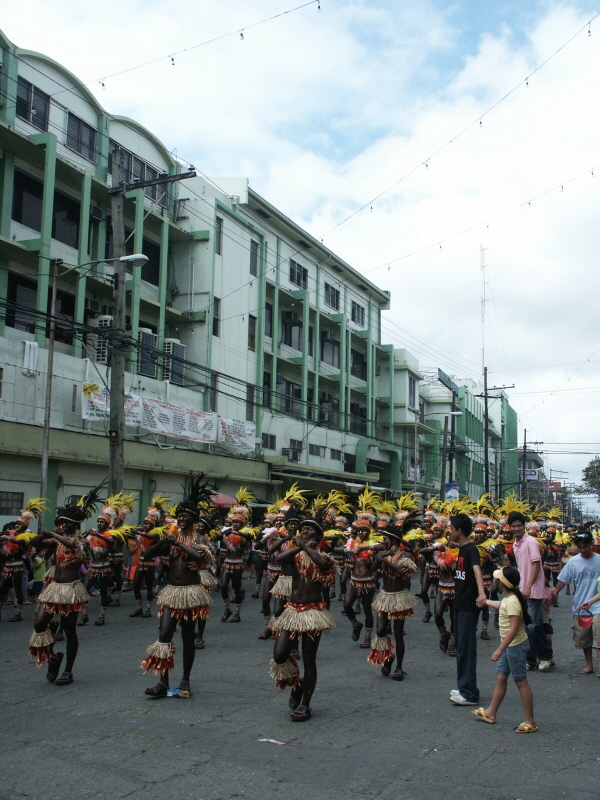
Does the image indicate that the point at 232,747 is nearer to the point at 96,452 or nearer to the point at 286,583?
the point at 286,583

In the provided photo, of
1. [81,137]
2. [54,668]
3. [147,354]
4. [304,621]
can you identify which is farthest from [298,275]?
[304,621]

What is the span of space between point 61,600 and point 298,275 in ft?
115

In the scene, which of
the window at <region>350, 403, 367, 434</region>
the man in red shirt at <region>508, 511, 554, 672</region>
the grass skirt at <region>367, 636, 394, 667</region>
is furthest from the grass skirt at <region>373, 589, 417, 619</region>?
the window at <region>350, 403, 367, 434</region>

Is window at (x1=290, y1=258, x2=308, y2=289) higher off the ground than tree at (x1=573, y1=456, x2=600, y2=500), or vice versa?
window at (x1=290, y1=258, x2=308, y2=289)

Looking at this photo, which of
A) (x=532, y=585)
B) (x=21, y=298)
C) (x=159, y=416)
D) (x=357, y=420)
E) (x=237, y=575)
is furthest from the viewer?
(x=357, y=420)

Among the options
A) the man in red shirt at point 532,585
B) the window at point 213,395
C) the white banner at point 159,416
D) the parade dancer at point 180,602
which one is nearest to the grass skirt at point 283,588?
the parade dancer at point 180,602

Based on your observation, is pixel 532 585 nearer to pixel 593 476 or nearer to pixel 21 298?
pixel 21 298

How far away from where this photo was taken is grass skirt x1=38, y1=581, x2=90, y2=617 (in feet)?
27.2

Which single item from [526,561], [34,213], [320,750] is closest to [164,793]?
[320,750]

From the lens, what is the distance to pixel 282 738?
638 cm

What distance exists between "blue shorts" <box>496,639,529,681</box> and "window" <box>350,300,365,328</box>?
42263mm

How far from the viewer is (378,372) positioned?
52.1 meters

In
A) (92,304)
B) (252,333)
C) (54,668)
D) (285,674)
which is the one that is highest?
(252,333)

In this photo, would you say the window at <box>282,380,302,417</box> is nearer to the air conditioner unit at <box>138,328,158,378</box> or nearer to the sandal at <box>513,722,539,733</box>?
the air conditioner unit at <box>138,328,158,378</box>
